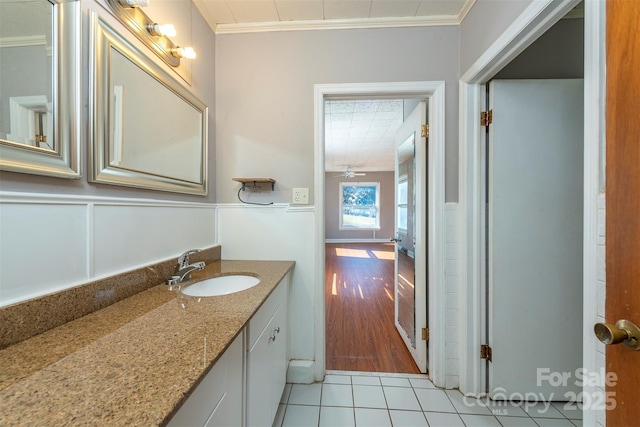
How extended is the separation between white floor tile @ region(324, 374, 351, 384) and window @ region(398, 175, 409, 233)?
1.28m

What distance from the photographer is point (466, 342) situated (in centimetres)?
150

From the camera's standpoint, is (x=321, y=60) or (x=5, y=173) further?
(x=321, y=60)

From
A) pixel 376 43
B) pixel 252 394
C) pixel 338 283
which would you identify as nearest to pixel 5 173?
pixel 252 394

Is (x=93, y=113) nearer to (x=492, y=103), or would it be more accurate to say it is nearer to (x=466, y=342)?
(x=492, y=103)

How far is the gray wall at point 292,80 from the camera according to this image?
158 centimetres

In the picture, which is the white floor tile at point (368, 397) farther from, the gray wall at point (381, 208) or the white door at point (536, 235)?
the gray wall at point (381, 208)

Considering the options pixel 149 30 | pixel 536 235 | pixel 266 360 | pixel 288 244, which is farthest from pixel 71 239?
pixel 536 235

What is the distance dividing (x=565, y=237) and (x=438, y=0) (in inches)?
64.0

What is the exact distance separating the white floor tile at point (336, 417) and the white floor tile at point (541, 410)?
3.52ft

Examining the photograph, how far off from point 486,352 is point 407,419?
25.8 inches

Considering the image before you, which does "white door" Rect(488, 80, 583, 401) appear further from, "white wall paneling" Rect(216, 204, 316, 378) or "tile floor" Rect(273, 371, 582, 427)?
"white wall paneling" Rect(216, 204, 316, 378)

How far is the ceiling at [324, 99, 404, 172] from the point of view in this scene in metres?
2.93

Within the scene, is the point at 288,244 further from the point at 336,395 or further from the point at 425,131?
the point at 425,131

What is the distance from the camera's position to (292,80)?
5.40 feet
